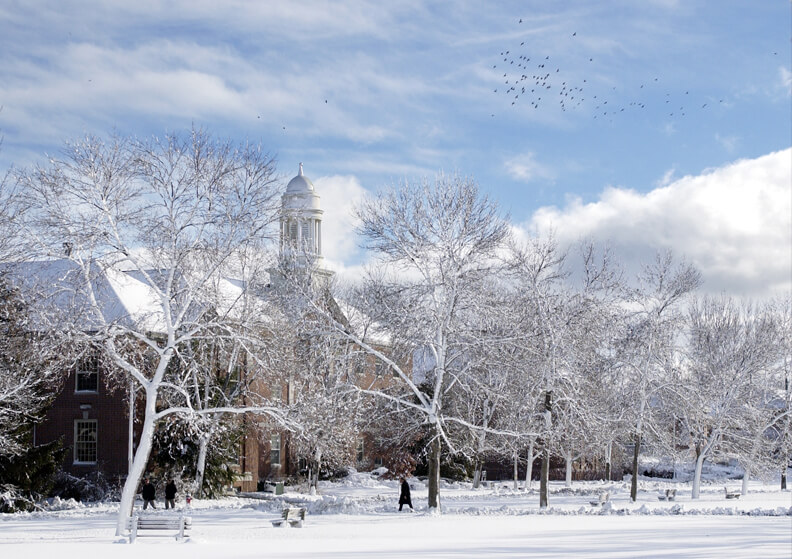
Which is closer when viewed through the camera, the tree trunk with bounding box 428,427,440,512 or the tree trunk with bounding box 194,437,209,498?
the tree trunk with bounding box 428,427,440,512

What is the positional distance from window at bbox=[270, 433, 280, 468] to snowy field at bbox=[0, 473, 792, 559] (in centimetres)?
853

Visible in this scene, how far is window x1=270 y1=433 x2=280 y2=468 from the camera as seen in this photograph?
52406 millimetres

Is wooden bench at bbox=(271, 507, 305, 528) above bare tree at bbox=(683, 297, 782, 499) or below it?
below

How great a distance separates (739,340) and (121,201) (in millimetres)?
40749

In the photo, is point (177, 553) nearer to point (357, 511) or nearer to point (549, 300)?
point (357, 511)

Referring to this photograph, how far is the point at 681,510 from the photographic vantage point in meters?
37.7

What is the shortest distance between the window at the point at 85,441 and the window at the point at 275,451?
35.7ft

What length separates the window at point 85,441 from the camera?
44.1 meters

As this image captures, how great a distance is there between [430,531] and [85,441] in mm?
23256

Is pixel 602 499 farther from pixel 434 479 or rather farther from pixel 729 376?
pixel 729 376

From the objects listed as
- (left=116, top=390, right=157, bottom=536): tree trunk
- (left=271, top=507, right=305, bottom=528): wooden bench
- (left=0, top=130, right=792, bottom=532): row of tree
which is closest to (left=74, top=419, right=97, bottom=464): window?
(left=0, top=130, right=792, bottom=532): row of tree

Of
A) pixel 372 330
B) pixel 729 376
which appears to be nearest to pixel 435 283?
pixel 372 330

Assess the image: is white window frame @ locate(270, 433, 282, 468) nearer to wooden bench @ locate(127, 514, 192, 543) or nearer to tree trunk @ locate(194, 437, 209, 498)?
tree trunk @ locate(194, 437, 209, 498)

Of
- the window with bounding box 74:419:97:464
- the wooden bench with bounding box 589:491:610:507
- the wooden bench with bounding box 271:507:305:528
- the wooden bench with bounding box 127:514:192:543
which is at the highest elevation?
the window with bounding box 74:419:97:464
